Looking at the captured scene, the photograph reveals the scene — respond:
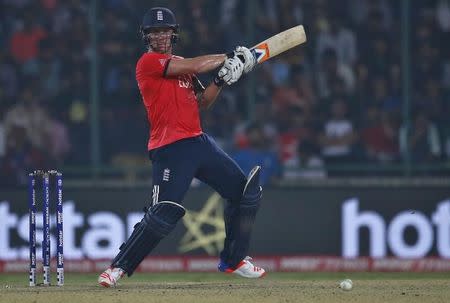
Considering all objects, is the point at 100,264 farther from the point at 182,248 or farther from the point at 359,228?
the point at 359,228

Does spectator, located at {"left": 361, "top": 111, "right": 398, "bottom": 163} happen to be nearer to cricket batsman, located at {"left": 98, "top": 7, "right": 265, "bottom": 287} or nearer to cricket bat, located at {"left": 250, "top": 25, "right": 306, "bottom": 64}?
cricket bat, located at {"left": 250, "top": 25, "right": 306, "bottom": 64}

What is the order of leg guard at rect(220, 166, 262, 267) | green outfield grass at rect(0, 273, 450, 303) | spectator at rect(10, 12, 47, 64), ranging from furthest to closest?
1. spectator at rect(10, 12, 47, 64)
2. leg guard at rect(220, 166, 262, 267)
3. green outfield grass at rect(0, 273, 450, 303)

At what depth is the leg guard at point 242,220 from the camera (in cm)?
775

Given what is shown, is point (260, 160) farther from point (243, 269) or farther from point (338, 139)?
point (243, 269)

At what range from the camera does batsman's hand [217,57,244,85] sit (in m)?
7.46

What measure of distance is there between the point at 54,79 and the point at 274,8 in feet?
8.87

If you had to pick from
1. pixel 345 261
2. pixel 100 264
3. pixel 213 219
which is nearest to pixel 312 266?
pixel 345 261

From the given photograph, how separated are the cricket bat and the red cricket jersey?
0.65m

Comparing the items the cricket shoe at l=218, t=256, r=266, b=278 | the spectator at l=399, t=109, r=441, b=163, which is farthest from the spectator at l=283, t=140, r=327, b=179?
the cricket shoe at l=218, t=256, r=266, b=278

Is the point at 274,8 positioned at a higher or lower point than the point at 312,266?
higher

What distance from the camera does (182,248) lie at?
11.3m

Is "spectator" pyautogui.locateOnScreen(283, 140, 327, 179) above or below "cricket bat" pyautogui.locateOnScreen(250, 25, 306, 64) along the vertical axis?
below

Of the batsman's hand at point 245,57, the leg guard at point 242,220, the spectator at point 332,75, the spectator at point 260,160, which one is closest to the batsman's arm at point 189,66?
the batsman's hand at point 245,57

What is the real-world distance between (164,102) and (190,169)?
0.48 metres
